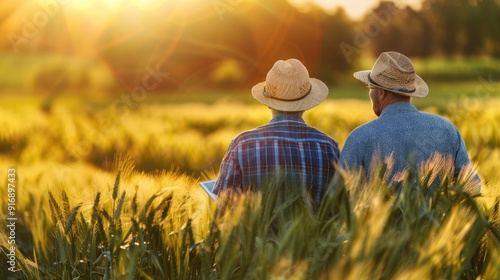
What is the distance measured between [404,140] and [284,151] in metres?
0.63

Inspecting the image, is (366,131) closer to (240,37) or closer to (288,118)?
(288,118)

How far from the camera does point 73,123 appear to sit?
827 cm

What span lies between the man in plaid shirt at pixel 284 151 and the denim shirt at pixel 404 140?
13 cm

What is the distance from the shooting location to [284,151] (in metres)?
3.71

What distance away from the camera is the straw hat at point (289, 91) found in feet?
12.6

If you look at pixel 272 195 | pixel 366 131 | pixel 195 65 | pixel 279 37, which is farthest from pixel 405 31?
pixel 272 195

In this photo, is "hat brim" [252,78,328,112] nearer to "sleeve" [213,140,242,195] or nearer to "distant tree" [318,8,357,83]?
"sleeve" [213,140,242,195]

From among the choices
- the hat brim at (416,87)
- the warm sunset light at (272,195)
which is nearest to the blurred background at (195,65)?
the warm sunset light at (272,195)

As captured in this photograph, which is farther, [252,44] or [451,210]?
[252,44]

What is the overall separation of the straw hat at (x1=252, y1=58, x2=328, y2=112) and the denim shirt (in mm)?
284

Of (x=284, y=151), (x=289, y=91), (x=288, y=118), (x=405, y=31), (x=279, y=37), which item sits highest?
(x=405, y=31)

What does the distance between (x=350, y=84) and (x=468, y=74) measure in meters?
11.6

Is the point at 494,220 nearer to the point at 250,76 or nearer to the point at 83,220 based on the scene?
the point at 83,220

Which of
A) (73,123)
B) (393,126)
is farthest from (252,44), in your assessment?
(393,126)
